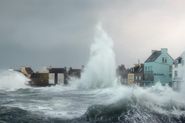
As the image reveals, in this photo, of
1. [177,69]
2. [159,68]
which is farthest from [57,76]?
[177,69]

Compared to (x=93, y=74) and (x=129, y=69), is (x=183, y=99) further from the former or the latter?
(x=129, y=69)

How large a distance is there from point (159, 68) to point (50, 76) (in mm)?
29503

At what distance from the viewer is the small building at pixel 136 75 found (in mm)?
79750

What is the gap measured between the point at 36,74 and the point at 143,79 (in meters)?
29.5

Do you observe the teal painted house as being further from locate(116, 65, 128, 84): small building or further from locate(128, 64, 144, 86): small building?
locate(116, 65, 128, 84): small building

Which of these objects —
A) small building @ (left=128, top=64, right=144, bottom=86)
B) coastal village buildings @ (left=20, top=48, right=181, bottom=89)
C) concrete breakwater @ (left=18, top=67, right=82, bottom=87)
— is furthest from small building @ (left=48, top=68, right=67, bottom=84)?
small building @ (left=128, top=64, right=144, bottom=86)

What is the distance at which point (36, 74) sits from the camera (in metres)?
97.9

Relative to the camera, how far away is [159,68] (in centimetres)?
7750

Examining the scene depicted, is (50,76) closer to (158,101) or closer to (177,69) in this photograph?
(177,69)

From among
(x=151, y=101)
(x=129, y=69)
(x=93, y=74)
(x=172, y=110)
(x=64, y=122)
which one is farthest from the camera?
(x=129, y=69)

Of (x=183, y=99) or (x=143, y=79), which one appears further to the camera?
(x=143, y=79)

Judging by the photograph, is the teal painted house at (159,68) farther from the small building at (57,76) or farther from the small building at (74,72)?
the small building at (57,76)

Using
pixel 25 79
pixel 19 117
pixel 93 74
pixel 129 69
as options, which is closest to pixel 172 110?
pixel 19 117

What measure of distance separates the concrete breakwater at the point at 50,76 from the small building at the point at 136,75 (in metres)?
14.5
